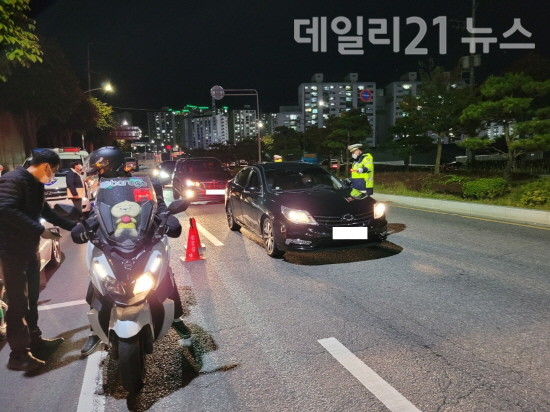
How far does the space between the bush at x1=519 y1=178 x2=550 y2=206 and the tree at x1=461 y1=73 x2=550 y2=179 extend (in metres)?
4.44

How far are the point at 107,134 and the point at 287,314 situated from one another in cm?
6084

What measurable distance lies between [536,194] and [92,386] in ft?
38.6

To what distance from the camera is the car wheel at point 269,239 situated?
7070 millimetres

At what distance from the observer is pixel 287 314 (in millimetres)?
4633

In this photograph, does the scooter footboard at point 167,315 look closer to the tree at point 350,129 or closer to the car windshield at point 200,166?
the car windshield at point 200,166

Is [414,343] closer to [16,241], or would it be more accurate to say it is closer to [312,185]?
[16,241]

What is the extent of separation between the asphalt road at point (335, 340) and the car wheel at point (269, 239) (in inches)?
10.1

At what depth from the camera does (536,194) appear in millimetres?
11352

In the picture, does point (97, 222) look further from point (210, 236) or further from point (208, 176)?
point (208, 176)

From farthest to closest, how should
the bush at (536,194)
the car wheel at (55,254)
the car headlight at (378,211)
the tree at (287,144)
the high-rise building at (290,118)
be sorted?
the high-rise building at (290,118), the tree at (287,144), the bush at (536,194), the car wheel at (55,254), the car headlight at (378,211)

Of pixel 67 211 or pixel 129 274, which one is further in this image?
pixel 67 211

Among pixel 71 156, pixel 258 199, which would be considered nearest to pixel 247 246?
pixel 258 199

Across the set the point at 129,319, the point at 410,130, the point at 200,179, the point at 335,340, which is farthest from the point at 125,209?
the point at 410,130

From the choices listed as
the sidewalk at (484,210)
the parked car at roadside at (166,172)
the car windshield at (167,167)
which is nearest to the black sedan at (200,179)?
the parked car at roadside at (166,172)
